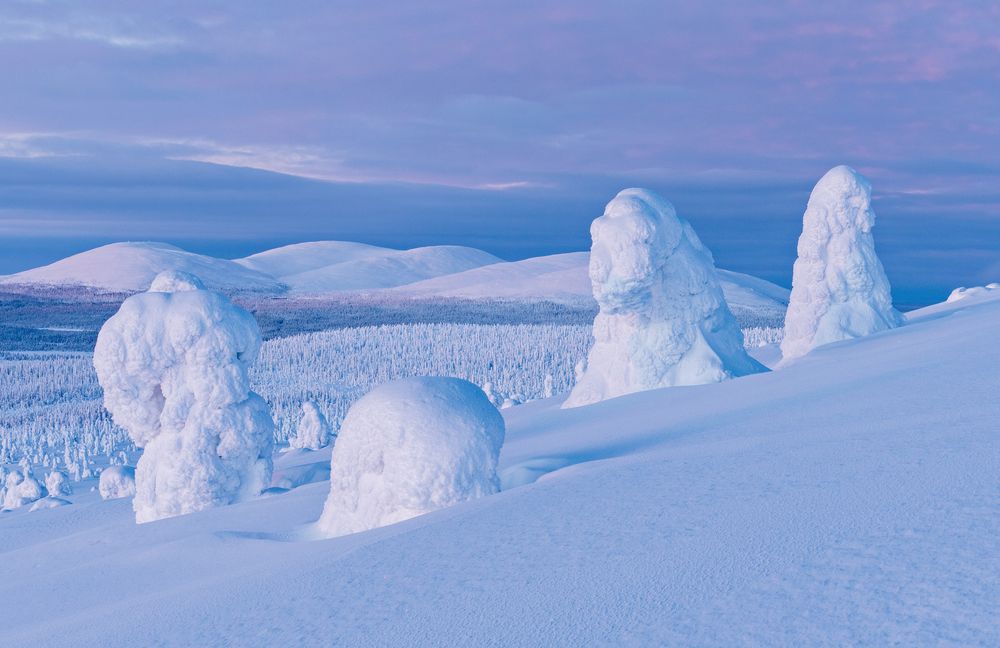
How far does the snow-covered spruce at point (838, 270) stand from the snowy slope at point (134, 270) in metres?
121

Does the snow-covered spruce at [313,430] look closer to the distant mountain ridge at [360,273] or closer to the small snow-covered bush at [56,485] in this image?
the small snow-covered bush at [56,485]

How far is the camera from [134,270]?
145m

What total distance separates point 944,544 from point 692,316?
13071 mm

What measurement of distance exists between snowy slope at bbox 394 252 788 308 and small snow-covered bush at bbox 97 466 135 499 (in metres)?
84.8

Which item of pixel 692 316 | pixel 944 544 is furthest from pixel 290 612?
pixel 692 316

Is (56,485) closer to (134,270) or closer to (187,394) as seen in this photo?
(187,394)

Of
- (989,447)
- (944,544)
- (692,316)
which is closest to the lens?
(944,544)

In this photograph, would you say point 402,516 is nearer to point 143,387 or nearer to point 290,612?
point 290,612

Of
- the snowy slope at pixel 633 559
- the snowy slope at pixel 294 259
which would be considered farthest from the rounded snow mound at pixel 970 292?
the snowy slope at pixel 294 259

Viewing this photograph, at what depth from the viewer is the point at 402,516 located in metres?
7.86

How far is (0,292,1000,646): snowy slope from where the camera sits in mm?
4266

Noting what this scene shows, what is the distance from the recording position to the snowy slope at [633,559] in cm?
427

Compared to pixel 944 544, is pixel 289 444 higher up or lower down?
Result: lower down

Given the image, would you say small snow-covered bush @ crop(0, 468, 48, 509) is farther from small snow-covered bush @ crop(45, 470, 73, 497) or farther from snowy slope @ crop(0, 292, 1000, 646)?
snowy slope @ crop(0, 292, 1000, 646)
